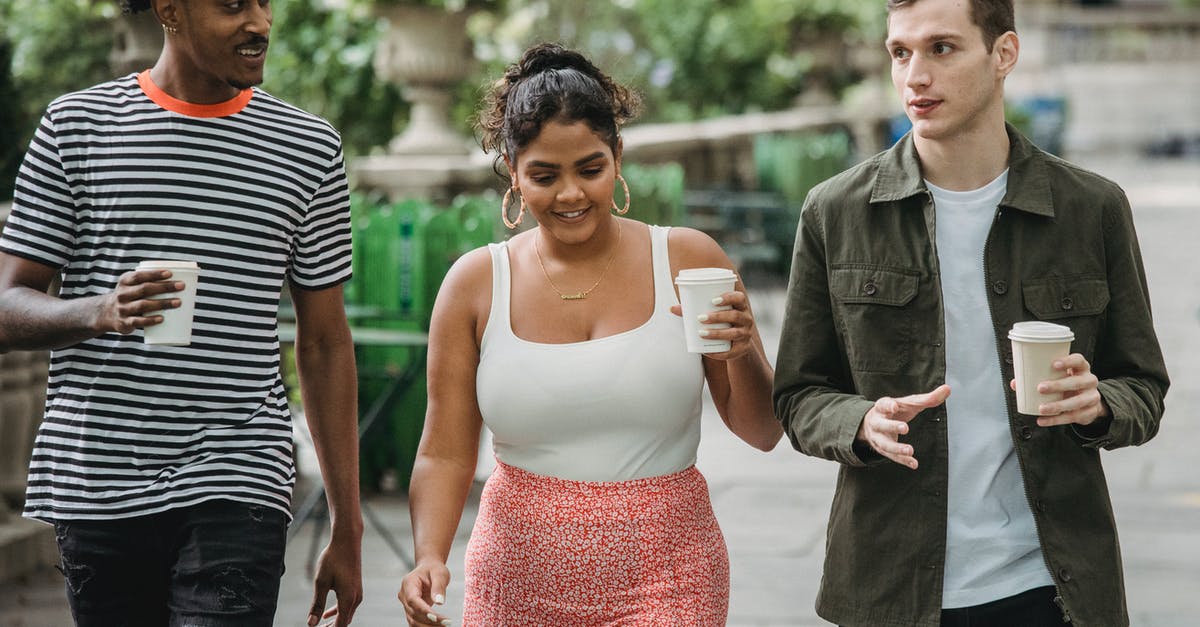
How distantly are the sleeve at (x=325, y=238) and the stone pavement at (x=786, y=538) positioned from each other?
8.22 ft

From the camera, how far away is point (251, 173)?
9.43 ft

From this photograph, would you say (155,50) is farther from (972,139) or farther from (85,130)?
(972,139)

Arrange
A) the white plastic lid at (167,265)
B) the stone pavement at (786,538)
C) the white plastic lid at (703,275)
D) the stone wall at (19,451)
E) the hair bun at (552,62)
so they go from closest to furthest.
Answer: the white plastic lid at (167,265), the white plastic lid at (703,275), the hair bun at (552,62), the stone pavement at (786,538), the stone wall at (19,451)

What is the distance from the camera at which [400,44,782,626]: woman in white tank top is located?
2.81 m

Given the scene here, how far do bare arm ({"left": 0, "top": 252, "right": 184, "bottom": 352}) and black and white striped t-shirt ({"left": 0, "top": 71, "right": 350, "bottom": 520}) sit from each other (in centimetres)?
4

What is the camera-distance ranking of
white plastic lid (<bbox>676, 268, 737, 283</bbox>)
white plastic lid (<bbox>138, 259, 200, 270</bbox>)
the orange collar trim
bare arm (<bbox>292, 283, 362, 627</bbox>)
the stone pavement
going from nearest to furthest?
white plastic lid (<bbox>138, 259, 200, 270</bbox>), white plastic lid (<bbox>676, 268, 737, 283</bbox>), the orange collar trim, bare arm (<bbox>292, 283, 362, 627</bbox>), the stone pavement

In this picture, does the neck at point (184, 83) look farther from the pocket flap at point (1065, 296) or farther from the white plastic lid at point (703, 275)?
the pocket flap at point (1065, 296)

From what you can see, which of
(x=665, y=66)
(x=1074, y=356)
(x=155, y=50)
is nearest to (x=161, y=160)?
(x=1074, y=356)

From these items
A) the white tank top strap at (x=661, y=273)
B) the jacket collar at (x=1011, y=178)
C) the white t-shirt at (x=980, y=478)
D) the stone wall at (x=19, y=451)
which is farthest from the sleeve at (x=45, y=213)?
the stone wall at (x=19, y=451)

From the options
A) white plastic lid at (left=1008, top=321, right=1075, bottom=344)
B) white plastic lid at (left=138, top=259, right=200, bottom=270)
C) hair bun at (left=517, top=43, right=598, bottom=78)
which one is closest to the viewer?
white plastic lid at (left=1008, top=321, right=1075, bottom=344)

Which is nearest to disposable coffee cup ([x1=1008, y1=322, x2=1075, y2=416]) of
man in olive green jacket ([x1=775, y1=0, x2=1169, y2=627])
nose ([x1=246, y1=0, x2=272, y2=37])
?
man in olive green jacket ([x1=775, y1=0, x2=1169, y2=627])

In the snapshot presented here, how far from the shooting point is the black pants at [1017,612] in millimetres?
2674

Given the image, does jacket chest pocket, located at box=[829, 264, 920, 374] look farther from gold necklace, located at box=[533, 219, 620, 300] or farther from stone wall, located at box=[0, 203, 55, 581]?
stone wall, located at box=[0, 203, 55, 581]

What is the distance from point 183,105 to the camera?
2.87 meters
